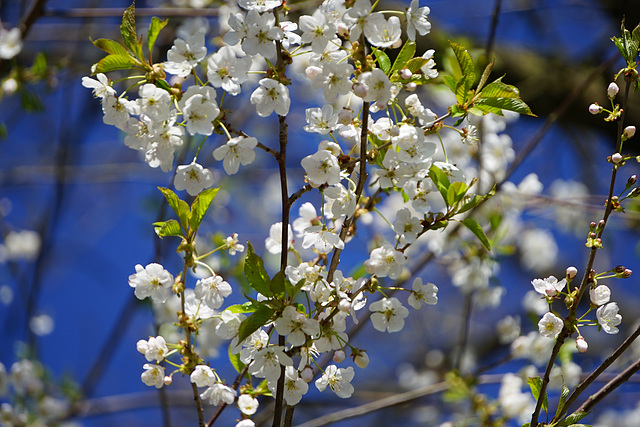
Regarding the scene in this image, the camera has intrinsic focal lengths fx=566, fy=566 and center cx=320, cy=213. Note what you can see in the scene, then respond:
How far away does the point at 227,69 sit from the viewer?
0.82 m

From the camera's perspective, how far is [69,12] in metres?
1.88

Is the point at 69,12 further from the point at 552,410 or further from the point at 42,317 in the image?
the point at 552,410

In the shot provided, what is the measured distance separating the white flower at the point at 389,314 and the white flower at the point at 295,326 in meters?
0.13

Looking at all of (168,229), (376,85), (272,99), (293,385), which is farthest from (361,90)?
(293,385)

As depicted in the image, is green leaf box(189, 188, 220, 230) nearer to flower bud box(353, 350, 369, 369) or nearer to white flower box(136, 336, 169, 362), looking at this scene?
white flower box(136, 336, 169, 362)

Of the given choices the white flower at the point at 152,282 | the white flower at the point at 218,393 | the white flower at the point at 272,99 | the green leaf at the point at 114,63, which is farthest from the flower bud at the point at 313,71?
the white flower at the point at 218,393

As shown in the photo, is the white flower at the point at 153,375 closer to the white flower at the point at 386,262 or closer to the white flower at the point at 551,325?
the white flower at the point at 386,262

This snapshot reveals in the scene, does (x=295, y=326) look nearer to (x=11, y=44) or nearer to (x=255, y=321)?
(x=255, y=321)

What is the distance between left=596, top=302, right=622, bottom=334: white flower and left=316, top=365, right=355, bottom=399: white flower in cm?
40

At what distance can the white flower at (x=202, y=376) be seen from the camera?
33.8 inches

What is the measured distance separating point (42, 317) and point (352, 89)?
298cm

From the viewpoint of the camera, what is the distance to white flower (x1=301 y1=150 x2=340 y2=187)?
802 mm

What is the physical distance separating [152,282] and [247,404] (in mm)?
243

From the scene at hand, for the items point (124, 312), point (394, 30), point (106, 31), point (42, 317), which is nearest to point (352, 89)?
point (394, 30)
